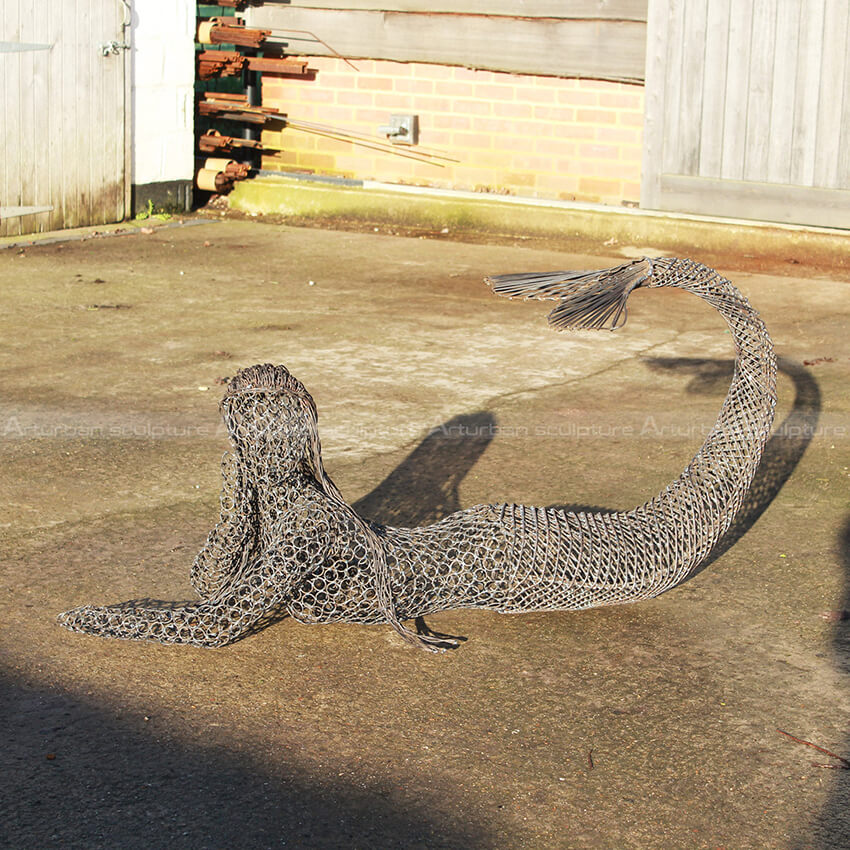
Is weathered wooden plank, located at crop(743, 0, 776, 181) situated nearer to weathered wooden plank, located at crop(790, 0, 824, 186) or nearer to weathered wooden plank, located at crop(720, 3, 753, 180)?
weathered wooden plank, located at crop(720, 3, 753, 180)

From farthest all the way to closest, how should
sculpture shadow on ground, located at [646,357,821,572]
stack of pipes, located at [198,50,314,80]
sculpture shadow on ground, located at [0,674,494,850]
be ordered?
stack of pipes, located at [198,50,314,80] < sculpture shadow on ground, located at [646,357,821,572] < sculpture shadow on ground, located at [0,674,494,850]

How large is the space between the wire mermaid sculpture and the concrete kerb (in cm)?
623

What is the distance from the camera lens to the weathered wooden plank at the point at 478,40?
10594 mm

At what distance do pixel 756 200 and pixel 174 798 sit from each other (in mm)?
8505

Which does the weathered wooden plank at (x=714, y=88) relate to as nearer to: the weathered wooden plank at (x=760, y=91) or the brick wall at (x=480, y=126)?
the weathered wooden plank at (x=760, y=91)

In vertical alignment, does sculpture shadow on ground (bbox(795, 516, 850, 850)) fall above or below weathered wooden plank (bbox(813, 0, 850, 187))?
below

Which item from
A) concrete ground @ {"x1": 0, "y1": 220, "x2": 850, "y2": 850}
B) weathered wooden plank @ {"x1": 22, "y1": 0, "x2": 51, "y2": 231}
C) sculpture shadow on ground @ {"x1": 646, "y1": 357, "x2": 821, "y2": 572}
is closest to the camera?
concrete ground @ {"x1": 0, "y1": 220, "x2": 850, "y2": 850}

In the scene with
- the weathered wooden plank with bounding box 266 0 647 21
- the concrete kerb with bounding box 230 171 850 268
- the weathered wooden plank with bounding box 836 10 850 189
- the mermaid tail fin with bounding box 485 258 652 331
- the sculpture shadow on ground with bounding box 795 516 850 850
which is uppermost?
the weathered wooden plank with bounding box 266 0 647 21

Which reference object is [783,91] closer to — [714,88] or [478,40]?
[714,88]

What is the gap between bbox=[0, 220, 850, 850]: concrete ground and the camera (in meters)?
2.88

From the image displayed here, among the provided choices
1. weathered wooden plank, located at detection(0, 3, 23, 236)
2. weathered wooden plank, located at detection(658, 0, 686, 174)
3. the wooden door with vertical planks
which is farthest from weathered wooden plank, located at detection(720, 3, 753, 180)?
weathered wooden plank, located at detection(0, 3, 23, 236)

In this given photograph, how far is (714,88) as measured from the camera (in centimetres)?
1033

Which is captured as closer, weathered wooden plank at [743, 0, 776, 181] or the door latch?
weathered wooden plank at [743, 0, 776, 181]

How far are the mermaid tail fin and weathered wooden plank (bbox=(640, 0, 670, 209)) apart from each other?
6.87 m
